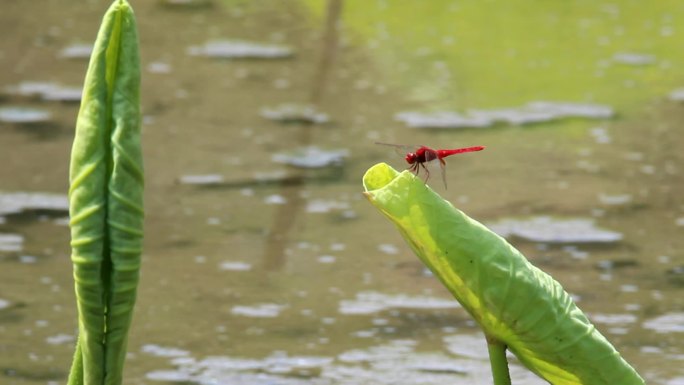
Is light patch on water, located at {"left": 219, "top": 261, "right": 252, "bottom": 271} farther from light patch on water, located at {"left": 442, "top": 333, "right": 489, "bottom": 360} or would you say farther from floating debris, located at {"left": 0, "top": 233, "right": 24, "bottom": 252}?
light patch on water, located at {"left": 442, "top": 333, "right": 489, "bottom": 360}

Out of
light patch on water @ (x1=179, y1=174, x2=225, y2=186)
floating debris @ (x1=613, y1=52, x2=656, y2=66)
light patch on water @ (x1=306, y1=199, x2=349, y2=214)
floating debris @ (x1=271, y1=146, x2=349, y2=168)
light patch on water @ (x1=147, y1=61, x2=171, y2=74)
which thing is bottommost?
light patch on water @ (x1=306, y1=199, x2=349, y2=214)

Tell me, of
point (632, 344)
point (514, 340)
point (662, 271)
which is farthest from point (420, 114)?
point (514, 340)

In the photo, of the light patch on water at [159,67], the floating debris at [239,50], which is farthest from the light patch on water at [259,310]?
the floating debris at [239,50]

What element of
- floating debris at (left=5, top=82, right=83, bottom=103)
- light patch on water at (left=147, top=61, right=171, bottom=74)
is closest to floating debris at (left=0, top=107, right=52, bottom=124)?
floating debris at (left=5, top=82, right=83, bottom=103)

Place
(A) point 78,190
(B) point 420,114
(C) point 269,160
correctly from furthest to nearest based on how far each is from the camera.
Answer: (B) point 420,114
(C) point 269,160
(A) point 78,190

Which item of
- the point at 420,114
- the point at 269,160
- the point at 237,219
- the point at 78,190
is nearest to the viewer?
the point at 78,190

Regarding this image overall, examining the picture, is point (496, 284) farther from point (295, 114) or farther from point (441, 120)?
point (295, 114)

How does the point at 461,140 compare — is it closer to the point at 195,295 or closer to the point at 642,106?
the point at 642,106
